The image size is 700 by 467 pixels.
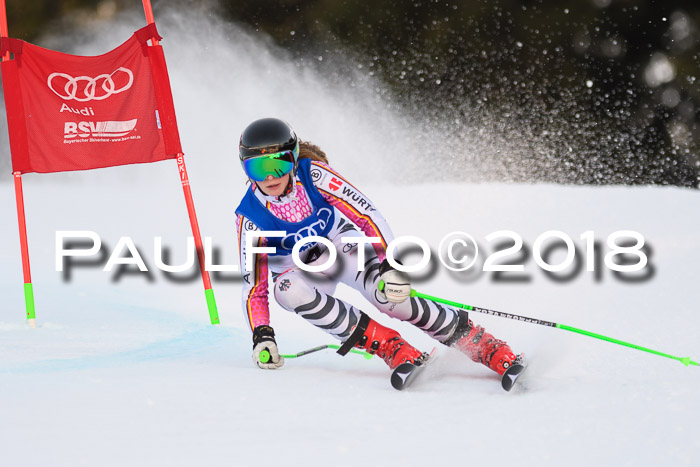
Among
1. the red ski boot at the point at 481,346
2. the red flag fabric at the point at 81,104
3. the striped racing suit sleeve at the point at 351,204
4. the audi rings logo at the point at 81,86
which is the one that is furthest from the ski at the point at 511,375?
the audi rings logo at the point at 81,86

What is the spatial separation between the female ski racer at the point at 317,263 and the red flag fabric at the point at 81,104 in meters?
1.62

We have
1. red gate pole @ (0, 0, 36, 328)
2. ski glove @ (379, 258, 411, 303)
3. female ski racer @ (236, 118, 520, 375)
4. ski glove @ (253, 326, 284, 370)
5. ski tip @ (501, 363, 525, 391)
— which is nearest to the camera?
ski tip @ (501, 363, 525, 391)

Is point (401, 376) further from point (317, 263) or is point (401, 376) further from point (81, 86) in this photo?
point (81, 86)

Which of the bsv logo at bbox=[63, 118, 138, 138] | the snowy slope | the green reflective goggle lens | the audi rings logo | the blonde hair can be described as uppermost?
the audi rings logo

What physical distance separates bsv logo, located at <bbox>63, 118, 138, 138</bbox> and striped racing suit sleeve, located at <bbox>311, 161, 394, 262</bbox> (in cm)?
179

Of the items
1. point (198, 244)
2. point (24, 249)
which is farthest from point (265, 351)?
point (24, 249)

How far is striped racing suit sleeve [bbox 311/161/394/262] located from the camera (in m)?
3.13

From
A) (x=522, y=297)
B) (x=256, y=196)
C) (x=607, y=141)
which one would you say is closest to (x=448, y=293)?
(x=522, y=297)

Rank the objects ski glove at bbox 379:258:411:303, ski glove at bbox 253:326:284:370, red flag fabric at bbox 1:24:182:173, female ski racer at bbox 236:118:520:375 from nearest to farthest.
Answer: ski glove at bbox 379:258:411:303 → female ski racer at bbox 236:118:520:375 → ski glove at bbox 253:326:284:370 → red flag fabric at bbox 1:24:182:173

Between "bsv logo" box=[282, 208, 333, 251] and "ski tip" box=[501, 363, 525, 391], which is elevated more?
"bsv logo" box=[282, 208, 333, 251]

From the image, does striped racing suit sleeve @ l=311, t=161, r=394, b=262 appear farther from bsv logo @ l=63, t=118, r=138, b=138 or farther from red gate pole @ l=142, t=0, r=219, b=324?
bsv logo @ l=63, t=118, r=138, b=138

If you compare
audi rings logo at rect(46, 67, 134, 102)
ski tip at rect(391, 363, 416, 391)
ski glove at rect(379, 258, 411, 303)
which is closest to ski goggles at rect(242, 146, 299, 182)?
ski glove at rect(379, 258, 411, 303)

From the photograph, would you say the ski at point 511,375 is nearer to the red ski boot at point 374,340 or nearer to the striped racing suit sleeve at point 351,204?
the red ski boot at point 374,340

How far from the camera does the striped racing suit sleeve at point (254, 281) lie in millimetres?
3217
